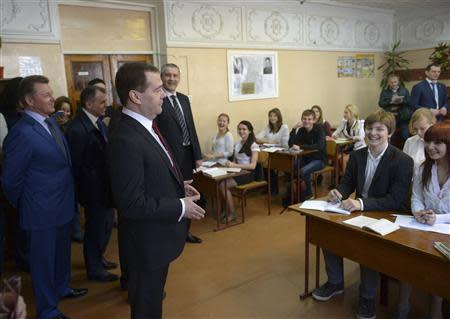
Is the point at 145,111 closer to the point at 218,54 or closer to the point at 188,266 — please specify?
the point at 188,266

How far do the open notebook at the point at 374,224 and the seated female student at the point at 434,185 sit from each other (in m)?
0.17

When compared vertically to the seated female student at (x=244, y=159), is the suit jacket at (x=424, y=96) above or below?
above

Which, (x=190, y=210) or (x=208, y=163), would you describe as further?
(x=208, y=163)

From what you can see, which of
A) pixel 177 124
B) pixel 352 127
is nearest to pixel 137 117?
pixel 177 124

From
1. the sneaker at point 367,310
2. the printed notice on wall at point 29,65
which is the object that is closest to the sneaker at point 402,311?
the sneaker at point 367,310

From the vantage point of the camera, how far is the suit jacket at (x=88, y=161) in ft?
8.05

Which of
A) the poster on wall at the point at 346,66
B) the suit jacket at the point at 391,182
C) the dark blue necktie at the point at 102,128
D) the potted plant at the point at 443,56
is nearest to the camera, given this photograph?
the suit jacket at the point at 391,182

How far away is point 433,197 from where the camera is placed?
6.69 ft

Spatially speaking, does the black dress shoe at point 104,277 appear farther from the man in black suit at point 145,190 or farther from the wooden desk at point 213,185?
the man in black suit at point 145,190

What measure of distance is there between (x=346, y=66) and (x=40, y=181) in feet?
21.4

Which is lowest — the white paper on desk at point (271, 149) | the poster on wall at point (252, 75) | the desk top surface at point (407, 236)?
the desk top surface at point (407, 236)

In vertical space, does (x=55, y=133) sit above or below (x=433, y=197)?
above

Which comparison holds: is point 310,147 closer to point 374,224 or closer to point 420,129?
point 420,129

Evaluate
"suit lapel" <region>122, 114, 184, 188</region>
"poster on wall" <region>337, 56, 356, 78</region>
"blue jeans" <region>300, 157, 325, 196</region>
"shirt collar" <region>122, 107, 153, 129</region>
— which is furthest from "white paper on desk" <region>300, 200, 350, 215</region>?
"poster on wall" <region>337, 56, 356, 78</region>
